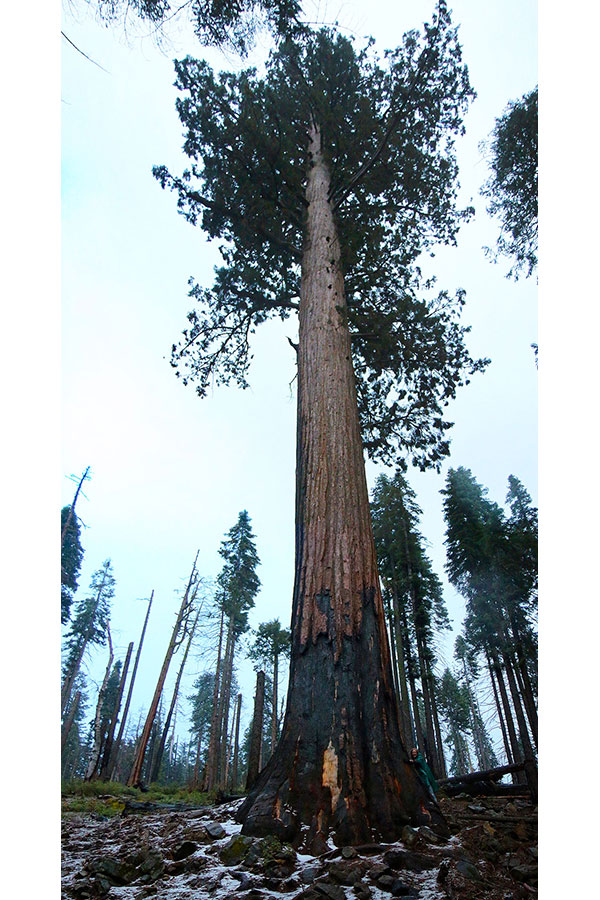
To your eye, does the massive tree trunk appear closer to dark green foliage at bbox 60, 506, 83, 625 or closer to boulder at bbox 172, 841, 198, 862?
boulder at bbox 172, 841, 198, 862

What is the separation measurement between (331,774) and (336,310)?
146 inches

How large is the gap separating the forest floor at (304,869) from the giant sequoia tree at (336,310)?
161 millimetres

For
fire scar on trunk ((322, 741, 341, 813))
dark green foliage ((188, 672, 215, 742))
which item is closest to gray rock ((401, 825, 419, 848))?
fire scar on trunk ((322, 741, 341, 813))

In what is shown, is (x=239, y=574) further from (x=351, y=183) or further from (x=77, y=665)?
(x=351, y=183)

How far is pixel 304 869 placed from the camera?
168 cm

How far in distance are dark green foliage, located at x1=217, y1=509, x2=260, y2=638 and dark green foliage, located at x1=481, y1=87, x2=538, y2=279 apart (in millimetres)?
18649

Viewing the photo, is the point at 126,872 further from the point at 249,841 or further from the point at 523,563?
the point at 523,563

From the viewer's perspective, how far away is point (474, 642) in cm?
1558

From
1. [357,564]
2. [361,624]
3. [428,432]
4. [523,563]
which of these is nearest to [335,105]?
[428,432]

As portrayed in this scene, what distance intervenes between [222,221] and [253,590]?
1988 cm

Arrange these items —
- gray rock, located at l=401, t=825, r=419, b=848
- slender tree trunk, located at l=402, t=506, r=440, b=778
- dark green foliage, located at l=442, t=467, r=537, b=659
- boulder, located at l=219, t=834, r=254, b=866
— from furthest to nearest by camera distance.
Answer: slender tree trunk, located at l=402, t=506, r=440, b=778, dark green foliage, located at l=442, t=467, r=537, b=659, gray rock, located at l=401, t=825, r=419, b=848, boulder, located at l=219, t=834, r=254, b=866

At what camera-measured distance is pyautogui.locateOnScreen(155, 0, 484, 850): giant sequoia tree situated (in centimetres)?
222

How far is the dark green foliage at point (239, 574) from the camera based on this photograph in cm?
2222

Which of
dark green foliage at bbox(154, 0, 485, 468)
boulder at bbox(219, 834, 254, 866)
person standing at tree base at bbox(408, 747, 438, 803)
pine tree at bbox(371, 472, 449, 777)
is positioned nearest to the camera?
boulder at bbox(219, 834, 254, 866)
